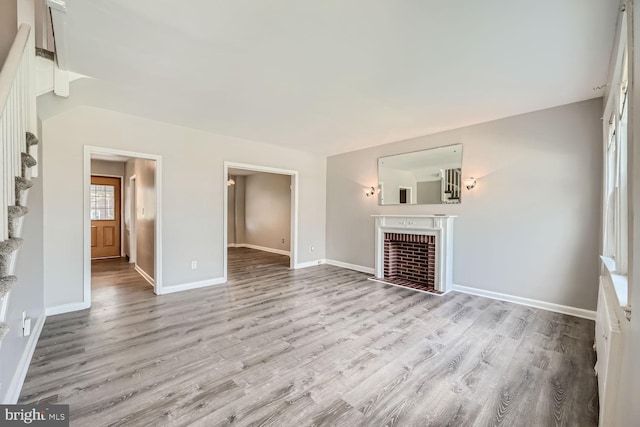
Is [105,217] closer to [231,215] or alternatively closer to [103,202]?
[103,202]

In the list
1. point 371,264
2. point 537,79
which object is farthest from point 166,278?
point 537,79

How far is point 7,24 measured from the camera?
2.11 m

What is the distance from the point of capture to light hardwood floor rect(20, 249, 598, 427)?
1.66 meters

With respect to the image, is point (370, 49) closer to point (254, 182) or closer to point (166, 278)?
point (166, 278)

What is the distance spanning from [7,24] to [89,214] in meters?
2.03

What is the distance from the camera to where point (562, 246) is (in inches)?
128

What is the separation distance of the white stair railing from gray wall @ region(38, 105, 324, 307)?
3.29 feet

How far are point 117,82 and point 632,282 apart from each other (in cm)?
409

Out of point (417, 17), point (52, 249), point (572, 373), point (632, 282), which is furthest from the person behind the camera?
point (52, 249)

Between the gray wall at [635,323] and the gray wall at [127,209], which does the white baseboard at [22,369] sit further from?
the gray wall at [127,209]

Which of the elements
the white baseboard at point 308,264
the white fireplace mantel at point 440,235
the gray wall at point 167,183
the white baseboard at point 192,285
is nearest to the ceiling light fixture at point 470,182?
the white fireplace mantel at point 440,235

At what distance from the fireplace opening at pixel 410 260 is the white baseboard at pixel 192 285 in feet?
9.52

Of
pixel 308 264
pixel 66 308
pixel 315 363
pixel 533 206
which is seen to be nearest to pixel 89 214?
pixel 66 308

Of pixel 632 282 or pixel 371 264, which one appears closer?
pixel 632 282
